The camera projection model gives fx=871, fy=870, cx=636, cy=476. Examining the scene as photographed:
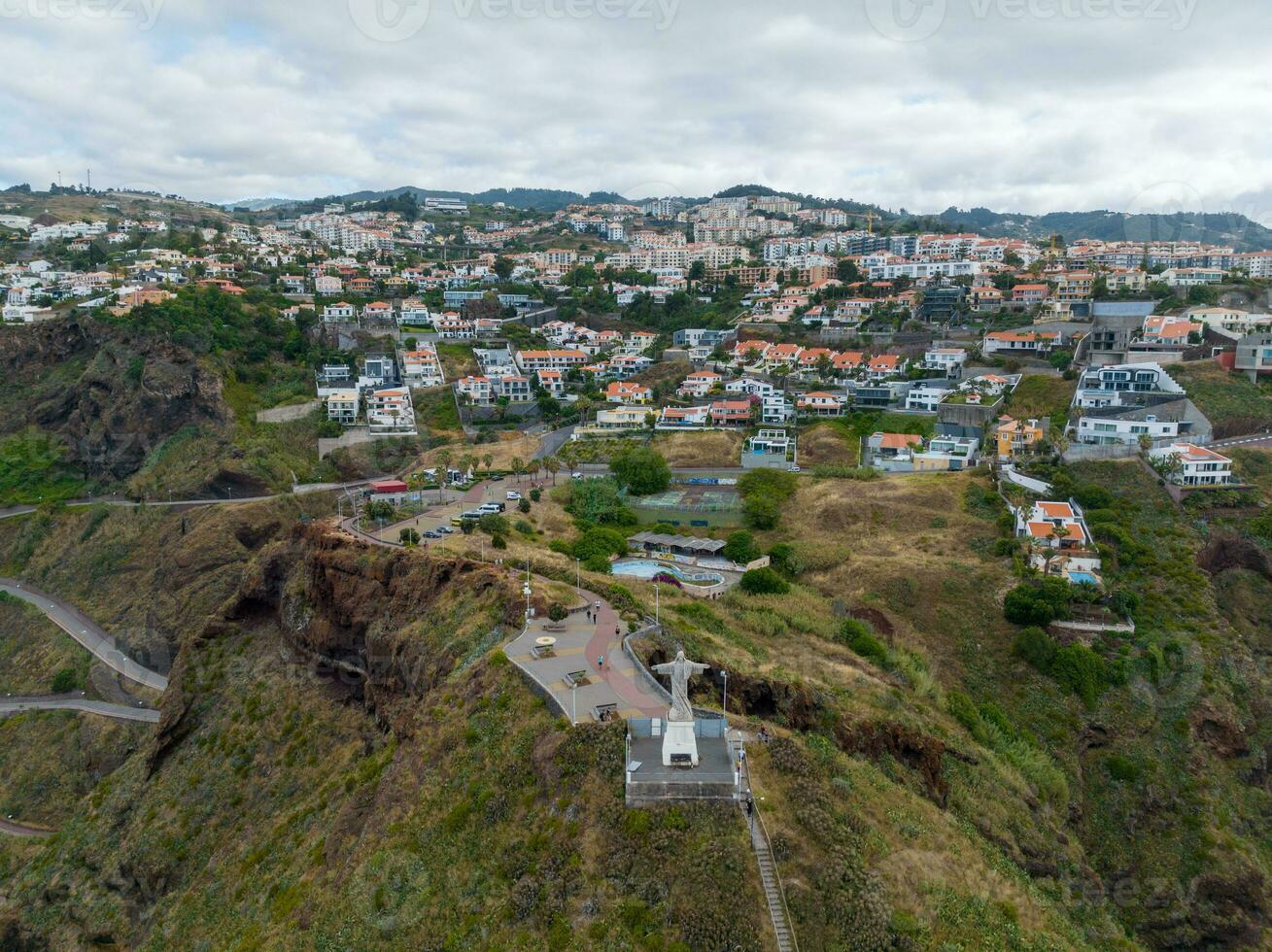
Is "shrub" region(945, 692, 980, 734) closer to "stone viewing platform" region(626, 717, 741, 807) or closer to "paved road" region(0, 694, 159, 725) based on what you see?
"stone viewing platform" region(626, 717, 741, 807)

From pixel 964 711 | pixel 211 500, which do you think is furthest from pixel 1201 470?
pixel 211 500

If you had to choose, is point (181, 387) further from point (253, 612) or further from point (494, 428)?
point (253, 612)

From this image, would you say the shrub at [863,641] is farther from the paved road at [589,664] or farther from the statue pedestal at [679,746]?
the statue pedestal at [679,746]

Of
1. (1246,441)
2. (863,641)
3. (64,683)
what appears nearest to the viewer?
(863,641)

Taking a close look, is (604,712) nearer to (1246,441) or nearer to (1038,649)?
(1038,649)

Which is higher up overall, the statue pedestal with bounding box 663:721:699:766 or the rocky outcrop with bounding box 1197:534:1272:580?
the statue pedestal with bounding box 663:721:699:766

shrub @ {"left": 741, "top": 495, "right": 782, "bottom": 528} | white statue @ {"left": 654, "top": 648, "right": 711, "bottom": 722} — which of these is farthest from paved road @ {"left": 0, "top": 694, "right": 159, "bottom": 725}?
white statue @ {"left": 654, "top": 648, "right": 711, "bottom": 722}
